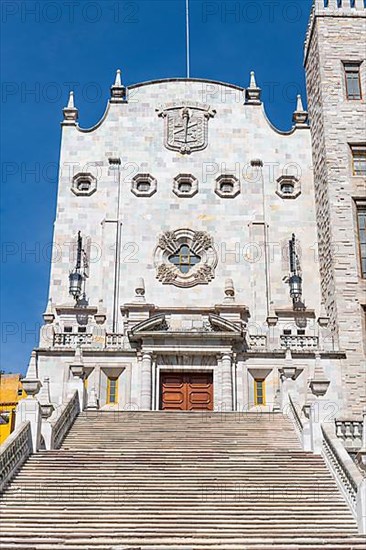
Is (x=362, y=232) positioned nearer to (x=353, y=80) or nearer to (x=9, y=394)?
(x=353, y=80)

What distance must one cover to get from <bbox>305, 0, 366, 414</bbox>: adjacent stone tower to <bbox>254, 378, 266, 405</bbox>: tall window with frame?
110 inches

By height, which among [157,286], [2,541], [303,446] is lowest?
[2,541]

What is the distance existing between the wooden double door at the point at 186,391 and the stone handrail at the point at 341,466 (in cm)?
871

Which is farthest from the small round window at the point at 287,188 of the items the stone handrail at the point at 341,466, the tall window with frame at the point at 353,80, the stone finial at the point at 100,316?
the stone handrail at the point at 341,466

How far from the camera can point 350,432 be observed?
1919 cm

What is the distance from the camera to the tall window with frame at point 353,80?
100 feet

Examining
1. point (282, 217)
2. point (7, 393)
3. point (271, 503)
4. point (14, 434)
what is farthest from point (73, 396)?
point (7, 393)

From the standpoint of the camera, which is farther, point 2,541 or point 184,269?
point 184,269

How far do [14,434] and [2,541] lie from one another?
4.18 metres

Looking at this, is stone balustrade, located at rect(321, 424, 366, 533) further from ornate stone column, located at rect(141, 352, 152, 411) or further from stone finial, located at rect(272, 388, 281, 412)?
ornate stone column, located at rect(141, 352, 152, 411)

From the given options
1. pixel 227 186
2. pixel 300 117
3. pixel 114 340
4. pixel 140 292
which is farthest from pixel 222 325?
pixel 300 117

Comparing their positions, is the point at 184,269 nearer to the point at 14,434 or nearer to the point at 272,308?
the point at 272,308

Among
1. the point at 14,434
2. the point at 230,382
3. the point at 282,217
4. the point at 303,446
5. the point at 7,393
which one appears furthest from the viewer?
the point at 7,393

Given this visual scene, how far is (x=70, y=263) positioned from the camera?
96.9ft
